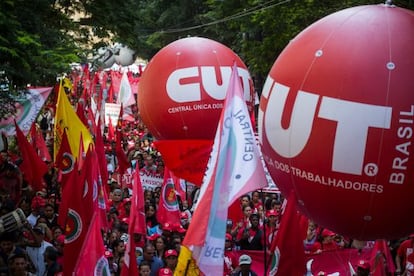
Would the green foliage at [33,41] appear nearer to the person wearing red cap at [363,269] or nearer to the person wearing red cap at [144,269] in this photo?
the person wearing red cap at [144,269]

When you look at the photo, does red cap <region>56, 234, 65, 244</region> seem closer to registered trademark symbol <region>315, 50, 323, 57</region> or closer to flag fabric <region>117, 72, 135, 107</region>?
registered trademark symbol <region>315, 50, 323, 57</region>

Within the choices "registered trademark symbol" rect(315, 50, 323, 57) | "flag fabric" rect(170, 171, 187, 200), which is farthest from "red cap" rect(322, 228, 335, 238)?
"registered trademark symbol" rect(315, 50, 323, 57)

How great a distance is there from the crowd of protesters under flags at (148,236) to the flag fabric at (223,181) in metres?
1.02

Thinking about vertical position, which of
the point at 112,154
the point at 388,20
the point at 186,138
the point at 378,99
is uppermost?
the point at 388,20

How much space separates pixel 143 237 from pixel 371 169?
6107 mm

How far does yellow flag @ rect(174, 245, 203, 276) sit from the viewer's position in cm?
775

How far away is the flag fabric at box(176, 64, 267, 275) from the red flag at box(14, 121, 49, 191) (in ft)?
23.6

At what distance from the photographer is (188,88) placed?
39.4ft

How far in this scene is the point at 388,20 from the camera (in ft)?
21.3

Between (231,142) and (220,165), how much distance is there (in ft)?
0.90

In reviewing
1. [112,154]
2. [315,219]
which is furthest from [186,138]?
[112,154]

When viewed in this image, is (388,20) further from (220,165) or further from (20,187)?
(20,187)

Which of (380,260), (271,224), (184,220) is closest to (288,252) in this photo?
(380,260)

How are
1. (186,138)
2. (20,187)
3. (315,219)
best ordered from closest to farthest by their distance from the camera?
(315,219)
(186,138)
(20,187)
